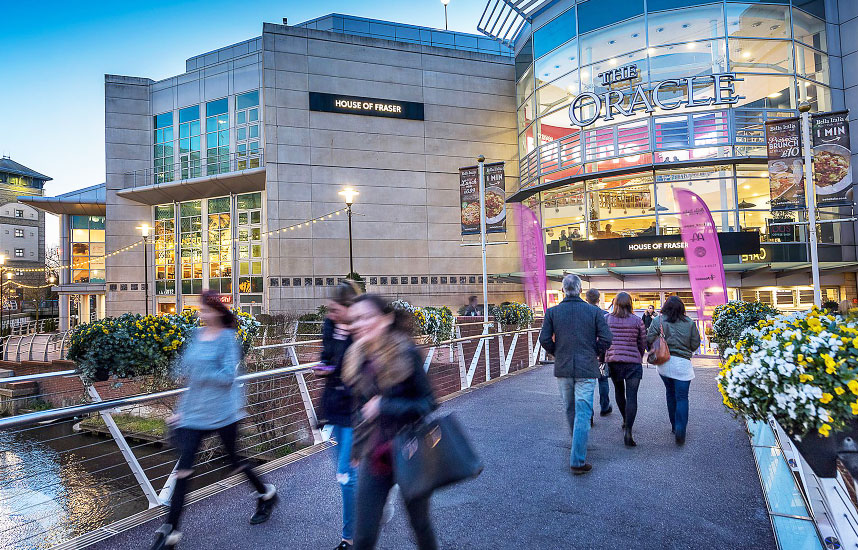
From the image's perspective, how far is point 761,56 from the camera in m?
21.8

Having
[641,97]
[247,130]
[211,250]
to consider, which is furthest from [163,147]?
[641,97]

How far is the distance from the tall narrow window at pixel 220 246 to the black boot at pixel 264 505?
27.4 metres

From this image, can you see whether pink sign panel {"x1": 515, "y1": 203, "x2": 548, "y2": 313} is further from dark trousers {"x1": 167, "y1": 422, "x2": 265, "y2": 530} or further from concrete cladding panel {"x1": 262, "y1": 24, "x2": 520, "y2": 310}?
dark trousers {"x1": 167, "y1": 422, "x2": 265, "y2": 530}

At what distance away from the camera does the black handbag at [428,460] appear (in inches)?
98.0

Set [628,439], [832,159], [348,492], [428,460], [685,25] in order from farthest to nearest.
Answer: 1. [685,25]
2. [832,159]
3. [628,439]
4. [348,492]
5. [428,460]

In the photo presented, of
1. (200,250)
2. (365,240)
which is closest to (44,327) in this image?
(200,250)

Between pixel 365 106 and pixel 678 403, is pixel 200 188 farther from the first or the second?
pixel 678 403

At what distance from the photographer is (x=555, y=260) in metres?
25.7

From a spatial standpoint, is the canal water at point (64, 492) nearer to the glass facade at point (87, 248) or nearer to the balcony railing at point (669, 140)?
the balcony railing at point (669, 140)

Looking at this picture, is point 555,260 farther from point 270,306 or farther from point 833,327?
point 833,327

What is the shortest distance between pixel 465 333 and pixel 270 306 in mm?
12546

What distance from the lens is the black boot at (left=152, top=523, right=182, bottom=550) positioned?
11.0 feet

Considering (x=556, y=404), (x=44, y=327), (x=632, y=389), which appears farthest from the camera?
(x=44, y=327)

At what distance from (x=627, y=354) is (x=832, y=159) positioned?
16.0 m
